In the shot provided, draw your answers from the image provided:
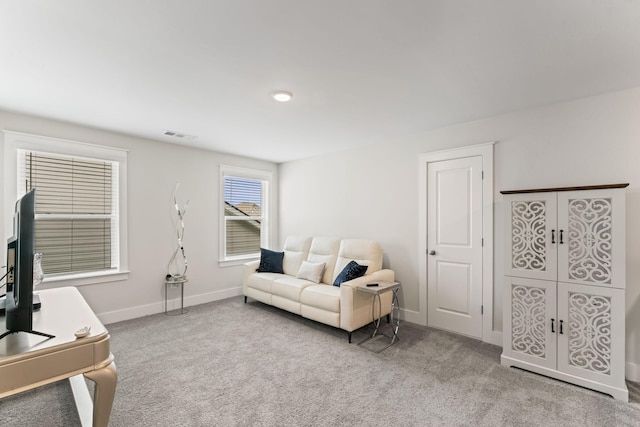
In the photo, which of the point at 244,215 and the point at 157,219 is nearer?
the point at 157,219

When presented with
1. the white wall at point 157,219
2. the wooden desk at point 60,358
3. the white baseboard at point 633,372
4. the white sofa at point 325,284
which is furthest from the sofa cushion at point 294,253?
the white baseboard at point 633,372

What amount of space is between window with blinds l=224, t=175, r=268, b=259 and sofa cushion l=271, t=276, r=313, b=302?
4.54 feet

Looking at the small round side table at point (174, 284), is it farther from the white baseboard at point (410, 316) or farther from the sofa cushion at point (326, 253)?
the white baseboard at point (410, 316)

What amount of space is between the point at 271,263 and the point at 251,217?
1.19 m

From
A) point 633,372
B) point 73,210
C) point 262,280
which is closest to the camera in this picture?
point 633,372

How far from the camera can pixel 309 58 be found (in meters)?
2.09

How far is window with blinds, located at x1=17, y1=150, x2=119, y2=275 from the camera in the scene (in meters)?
3.38

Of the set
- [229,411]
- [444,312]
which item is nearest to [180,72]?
[229,411]

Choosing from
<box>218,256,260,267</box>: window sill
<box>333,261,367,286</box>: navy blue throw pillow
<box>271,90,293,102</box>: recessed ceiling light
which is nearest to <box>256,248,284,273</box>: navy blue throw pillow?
<box>218,256,260,267</box>: window sill

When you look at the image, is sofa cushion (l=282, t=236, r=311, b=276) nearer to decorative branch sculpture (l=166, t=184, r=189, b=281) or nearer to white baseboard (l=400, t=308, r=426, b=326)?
decorative branch sculpture (l=166, t=184, r=189, b=281)

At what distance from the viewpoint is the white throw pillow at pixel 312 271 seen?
4.05m

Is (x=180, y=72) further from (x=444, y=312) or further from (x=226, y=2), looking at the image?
(x=444, y=312)

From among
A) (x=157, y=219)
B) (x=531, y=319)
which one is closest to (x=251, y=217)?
(x=157, y=219)

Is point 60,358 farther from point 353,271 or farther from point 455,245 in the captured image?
point 455,245
